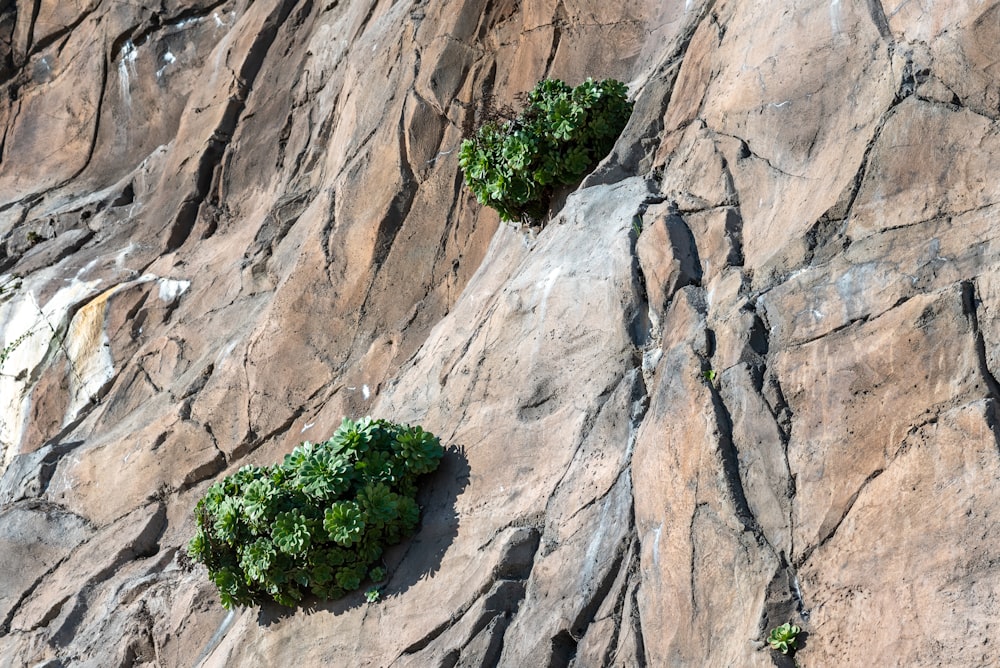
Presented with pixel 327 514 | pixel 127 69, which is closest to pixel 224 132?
pixel 127 69

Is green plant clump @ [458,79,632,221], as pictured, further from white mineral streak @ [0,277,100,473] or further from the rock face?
white mineral streak @ [0,277,100,473]

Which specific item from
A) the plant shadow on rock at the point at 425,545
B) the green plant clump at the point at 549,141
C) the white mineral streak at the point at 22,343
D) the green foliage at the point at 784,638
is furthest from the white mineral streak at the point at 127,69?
the green foliage at the point at 784,638

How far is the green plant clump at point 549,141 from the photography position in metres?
8.16

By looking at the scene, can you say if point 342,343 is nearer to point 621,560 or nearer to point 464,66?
point 464,66

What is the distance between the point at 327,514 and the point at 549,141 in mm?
3181

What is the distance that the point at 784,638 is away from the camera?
194 inches

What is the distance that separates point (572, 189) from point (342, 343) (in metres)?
2.73

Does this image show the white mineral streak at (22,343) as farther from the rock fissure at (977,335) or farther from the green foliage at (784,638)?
the rock fissure at (977,335)

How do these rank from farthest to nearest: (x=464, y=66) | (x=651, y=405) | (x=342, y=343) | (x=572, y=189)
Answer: (x=464, y=66) → (x=342, y=343) → (x=572, y=189) → (x=651, y=405)

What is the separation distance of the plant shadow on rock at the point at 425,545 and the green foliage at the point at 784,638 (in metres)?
2.37

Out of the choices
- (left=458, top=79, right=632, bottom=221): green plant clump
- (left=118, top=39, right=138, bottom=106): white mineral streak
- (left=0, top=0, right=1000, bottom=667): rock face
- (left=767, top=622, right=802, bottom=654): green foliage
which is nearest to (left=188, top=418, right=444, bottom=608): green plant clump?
(left=0, top=0, right=1000, bottom=667): rock face

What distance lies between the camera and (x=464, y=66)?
415 inches

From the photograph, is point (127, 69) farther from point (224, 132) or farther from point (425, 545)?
point (425, 545)

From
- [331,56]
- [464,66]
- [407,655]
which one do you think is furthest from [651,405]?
[331,56]
